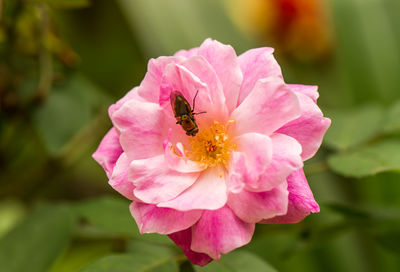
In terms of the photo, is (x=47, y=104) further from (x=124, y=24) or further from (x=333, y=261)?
(x=124, y=24)

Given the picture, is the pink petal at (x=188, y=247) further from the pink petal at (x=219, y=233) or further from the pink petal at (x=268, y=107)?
the pink petal at (x=268, y=107)

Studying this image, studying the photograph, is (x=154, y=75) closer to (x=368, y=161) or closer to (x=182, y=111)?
Answer: (x=182, y=111)

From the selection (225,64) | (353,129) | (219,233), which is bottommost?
(353,129)

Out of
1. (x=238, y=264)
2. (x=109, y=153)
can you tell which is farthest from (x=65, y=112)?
(x=238, y=264)

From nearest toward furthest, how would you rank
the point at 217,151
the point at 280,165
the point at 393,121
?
the point at 280,165
the point at 217,151
the point at 393,121

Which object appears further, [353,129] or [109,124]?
[109,124]

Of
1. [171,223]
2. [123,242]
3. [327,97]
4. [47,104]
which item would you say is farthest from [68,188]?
[171,223]
